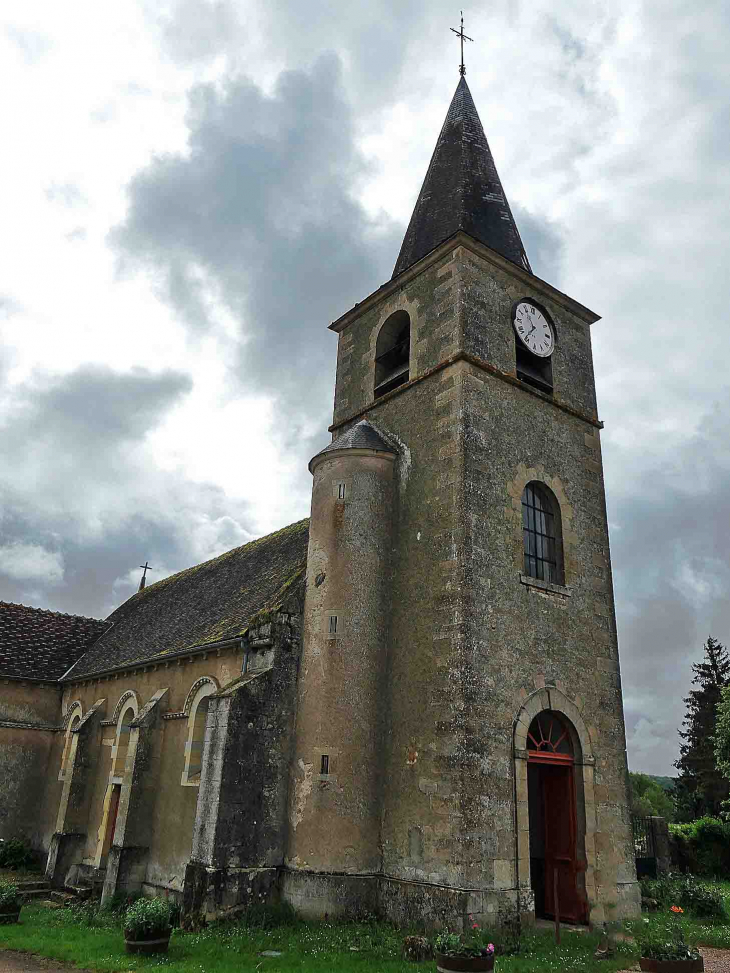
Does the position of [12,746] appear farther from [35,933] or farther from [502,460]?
[502,460]

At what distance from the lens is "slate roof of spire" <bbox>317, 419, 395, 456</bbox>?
52.5ft

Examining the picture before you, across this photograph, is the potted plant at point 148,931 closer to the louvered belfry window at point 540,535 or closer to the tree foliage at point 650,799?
the louvered belfry window at point 540,535

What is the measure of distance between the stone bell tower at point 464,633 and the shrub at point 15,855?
12.0 meters

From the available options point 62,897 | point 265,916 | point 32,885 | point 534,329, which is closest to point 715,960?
point 265,916

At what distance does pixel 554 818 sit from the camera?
14.5 meters

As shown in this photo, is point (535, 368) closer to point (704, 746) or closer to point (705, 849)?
point (705, 849)

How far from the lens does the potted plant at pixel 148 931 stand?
1122cm

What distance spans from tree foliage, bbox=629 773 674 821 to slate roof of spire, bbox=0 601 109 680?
34912 mm

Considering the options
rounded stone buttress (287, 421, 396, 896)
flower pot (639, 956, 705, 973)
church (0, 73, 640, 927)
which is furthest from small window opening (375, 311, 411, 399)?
flower pot (639, 956, 705, 973)

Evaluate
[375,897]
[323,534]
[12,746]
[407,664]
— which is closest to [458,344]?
[323,534]

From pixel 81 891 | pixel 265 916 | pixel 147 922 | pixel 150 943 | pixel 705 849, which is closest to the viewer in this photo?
pixel 150 943

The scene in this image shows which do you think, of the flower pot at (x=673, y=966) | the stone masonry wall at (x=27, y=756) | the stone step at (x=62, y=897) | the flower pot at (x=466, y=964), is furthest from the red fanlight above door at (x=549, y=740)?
the stone masonry wall at (x=27, y=756)

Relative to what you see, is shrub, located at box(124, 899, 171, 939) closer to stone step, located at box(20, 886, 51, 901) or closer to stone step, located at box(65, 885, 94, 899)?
stone step, located at box(65, 885, 94, 899)

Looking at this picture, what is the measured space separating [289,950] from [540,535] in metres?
9.06
